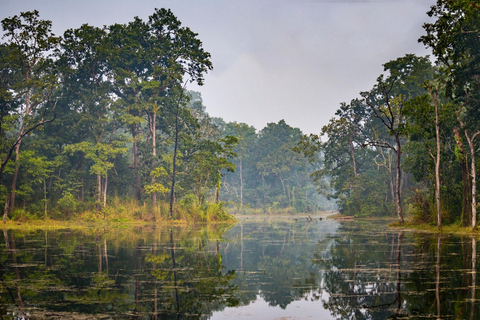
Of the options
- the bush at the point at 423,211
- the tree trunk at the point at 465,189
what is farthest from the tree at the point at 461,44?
the bush at the point at 423,211

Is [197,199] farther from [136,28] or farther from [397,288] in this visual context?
[397,288]

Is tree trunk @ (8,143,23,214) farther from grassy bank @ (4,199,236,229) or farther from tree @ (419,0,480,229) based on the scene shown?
tree @ (419,0,480,229)

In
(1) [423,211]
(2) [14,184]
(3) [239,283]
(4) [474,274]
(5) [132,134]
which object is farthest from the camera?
(5) [132,134]

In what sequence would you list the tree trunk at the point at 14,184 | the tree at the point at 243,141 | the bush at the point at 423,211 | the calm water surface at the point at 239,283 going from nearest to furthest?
the calm water surface at the point at 239,283, the bush at the point at 423,211, the tree trunk at the point at 14,184, the tree at the point at 243,141

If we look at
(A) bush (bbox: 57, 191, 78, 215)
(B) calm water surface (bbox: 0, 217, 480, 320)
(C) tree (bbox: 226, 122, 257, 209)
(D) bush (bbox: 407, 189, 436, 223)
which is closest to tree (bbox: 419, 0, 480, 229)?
(D) bush (bbox: 407, 189, 436, 223)

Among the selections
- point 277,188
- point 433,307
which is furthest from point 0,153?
point 277,188

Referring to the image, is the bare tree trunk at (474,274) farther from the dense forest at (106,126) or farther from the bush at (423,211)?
the dense forest at (106,126)

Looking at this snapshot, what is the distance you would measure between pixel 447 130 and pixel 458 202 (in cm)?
416

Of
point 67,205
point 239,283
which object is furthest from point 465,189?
point 67,205

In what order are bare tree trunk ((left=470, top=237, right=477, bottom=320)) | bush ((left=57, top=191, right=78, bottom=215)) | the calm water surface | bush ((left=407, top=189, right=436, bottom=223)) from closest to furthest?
1. bare tree trunk ((left=470, top=237, right=477, bottom=320))
2. the calm water surface
3. bush ((left=407, top=189, right=436, bottom=223))
4. bush ((left=57, top=191, right=78, bottom=215))

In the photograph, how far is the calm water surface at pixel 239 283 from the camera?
6918 millimetres

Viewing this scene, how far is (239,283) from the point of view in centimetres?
966

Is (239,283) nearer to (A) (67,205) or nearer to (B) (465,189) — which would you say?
(B) (465,189)

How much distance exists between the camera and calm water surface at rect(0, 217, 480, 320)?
22.7ft
